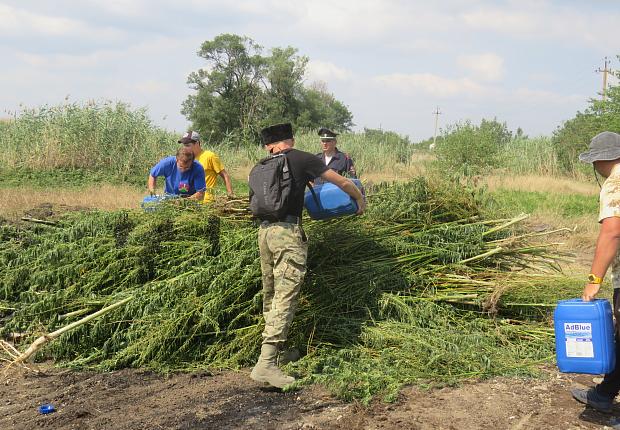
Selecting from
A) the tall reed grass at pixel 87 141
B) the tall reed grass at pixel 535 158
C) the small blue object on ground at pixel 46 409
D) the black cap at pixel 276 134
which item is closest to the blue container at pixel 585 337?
the black cap at pixel 276 134

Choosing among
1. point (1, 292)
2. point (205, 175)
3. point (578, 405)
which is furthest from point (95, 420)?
point (205, 175)

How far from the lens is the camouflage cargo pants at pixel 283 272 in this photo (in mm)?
4316

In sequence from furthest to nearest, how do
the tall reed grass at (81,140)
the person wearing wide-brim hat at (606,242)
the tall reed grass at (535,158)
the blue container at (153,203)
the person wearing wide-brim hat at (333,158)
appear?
the tall reed grass at (535,158), the tall reed grass at (81,140), the person wearing wide-brim hat at (333,158), the blue container at (153,203), the person wearing wide-brim hat at (606,242)

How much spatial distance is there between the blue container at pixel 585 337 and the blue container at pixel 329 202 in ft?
5.61

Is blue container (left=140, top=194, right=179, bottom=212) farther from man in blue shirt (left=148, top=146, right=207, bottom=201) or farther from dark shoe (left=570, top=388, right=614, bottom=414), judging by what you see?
dark shoe (left=570, top=388, right=614, bottom=414)

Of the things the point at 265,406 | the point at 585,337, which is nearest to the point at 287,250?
the point at 265,406

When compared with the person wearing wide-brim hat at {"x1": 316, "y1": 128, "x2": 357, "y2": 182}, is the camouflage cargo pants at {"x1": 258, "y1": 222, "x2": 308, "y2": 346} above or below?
below

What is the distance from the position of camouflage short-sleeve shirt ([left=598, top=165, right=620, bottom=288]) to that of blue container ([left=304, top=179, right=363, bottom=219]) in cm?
178

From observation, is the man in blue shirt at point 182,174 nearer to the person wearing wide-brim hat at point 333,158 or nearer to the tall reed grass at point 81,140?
the person wearing wide-brim hat at point 333,158

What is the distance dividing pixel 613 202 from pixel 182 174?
4513 millimetres

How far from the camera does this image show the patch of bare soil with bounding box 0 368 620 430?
3570mm

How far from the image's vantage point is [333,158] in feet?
24.3

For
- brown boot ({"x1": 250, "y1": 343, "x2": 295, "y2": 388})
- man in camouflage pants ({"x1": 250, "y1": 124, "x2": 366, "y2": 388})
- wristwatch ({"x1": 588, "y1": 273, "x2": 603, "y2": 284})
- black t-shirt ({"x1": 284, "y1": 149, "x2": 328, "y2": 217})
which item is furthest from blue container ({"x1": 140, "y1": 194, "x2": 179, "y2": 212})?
wristwatch ({"x1": 588, "y1": 273, "x2": 603, "y2": 284})

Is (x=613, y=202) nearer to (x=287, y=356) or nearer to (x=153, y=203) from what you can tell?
(x=287, y=356)
